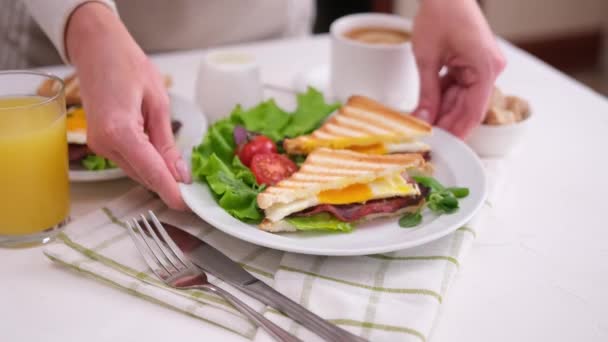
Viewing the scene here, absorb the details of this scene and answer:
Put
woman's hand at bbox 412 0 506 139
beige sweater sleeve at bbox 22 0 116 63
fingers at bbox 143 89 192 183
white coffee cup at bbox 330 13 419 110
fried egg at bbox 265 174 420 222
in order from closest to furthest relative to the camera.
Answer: fried egg at bbox 265 174 420 222
fingers at bbox 143 89 192 183
beige sweater sleeve at bbox 22 0 116 63
woman's hand at bbox 412 0 506 139
white coffee cup at bbox 330 13 419 110

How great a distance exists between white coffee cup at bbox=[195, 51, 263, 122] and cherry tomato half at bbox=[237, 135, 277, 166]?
345 mm

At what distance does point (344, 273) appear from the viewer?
1.18m

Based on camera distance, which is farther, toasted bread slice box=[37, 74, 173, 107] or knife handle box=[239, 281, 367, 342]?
toasted bread slice box=[37, 74, 173, 107]

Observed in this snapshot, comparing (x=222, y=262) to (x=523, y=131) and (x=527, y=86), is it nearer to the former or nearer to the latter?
(x=523, y=131)

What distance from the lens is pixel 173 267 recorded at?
3.84ft

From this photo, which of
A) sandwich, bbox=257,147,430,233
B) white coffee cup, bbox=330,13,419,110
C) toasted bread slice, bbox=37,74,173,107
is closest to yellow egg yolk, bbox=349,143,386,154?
sandwich, bbox=257,147,430,233

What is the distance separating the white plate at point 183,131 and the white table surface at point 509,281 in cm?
6

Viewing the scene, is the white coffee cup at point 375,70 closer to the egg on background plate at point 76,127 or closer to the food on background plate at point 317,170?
the food on background plate at point 317,170

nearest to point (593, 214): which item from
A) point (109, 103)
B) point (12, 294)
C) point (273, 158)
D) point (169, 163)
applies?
point (273, 158)

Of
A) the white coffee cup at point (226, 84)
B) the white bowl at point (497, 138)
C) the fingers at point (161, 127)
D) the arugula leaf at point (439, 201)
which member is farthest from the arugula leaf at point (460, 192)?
the white coffee cup at point (226, 84)

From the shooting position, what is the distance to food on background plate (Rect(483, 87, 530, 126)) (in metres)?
1.61

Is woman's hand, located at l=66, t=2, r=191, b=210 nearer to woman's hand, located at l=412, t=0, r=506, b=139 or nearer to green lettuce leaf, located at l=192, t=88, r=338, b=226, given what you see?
green lettuce leaf, located at l=192, t=88, r=338, b=226

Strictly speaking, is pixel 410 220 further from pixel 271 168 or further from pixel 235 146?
pixel 235 146

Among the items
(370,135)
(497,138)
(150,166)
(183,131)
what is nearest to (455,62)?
(497,138)
